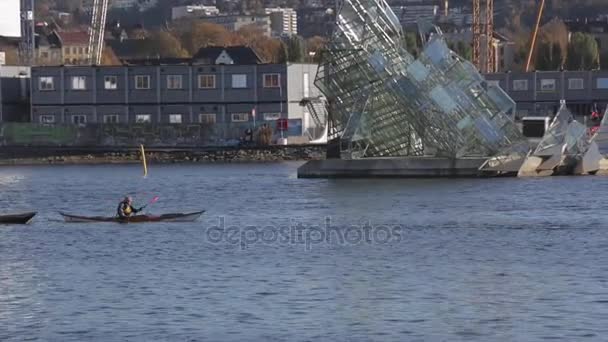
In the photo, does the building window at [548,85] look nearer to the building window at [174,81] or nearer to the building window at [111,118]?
the building window at [174,81]

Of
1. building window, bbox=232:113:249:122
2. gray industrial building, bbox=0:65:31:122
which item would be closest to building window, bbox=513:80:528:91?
building window, bbox=232:113:249:122

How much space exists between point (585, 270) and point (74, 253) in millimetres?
17013

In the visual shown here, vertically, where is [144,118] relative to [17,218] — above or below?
above

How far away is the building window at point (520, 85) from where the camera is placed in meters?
142

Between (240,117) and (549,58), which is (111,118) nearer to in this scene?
(240,117)

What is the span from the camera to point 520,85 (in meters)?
142

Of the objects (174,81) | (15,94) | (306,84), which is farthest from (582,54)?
(15,94)

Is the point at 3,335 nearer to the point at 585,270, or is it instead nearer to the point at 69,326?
the point at 69,326

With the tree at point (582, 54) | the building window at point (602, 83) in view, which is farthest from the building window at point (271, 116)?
the tree at point (582, 54)

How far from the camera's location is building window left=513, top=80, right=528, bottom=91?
467 feet

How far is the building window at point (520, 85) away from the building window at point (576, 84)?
12.9 ft

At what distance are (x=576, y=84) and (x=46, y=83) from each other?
45.8 metres

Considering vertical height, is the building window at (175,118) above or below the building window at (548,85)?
below

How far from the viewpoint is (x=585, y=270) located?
45625mm
